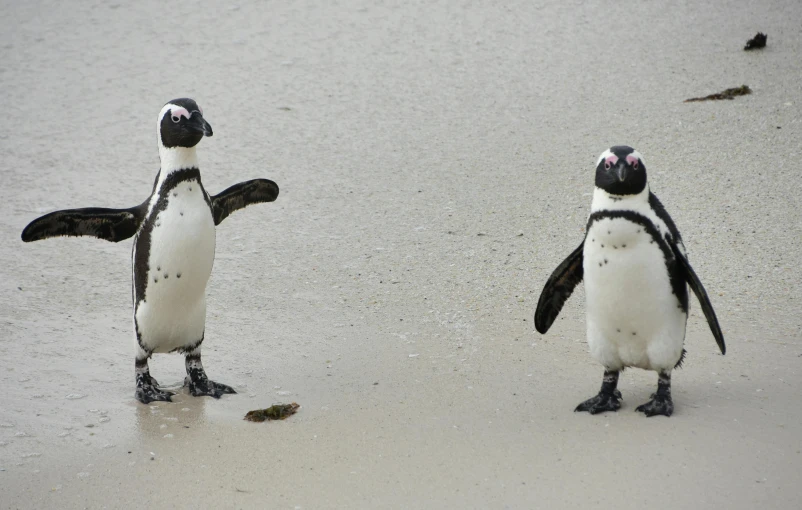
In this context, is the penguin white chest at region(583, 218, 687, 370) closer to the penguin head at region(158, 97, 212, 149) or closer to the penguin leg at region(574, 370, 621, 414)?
the penguin leg at region(574, 370, 621, 414)

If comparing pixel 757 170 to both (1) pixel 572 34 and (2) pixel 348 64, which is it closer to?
(1) pixel 572 34

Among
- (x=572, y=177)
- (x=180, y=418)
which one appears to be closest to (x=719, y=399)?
(x=180, y=418)

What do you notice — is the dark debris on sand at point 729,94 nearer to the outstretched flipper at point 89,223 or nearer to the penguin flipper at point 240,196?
the penguin flipper at point 240,196

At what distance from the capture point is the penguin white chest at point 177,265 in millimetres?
3285

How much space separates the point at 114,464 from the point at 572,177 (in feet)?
11.1

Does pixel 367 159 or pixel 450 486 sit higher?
pixel 367 159

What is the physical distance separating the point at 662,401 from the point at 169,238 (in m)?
1.76

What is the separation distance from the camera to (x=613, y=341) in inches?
123

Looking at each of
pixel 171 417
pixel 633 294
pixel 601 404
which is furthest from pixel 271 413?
pixel 633 294

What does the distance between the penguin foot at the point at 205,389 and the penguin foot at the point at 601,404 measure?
1.29 m

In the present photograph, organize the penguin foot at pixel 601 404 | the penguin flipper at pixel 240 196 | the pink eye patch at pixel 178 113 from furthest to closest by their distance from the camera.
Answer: the penguin flipper at pixel 240 196
the pink eye patch at pixel 178 113
the penguin foot at pixel 601 404

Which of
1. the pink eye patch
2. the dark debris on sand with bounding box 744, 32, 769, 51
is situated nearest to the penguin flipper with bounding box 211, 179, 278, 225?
the pink eye patch

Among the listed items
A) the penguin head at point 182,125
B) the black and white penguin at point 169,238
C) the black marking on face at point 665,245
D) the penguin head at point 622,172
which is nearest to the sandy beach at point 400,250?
the black and white penguin at point 169,238

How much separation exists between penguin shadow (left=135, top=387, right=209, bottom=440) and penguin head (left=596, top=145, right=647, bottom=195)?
1.59m
